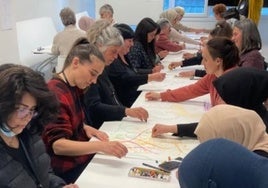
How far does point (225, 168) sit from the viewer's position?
2.90ft

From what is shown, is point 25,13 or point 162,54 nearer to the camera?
point 162,54

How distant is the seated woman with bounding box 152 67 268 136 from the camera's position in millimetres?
→ 1905

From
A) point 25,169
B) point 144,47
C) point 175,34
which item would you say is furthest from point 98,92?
point 175,34

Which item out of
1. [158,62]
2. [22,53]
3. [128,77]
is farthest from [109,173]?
[22,53]

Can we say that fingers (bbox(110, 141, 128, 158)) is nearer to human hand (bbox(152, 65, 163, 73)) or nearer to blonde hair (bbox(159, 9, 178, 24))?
human hand (bbox(152, 65, 163, 73))

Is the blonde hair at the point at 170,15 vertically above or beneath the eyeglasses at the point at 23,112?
beneath

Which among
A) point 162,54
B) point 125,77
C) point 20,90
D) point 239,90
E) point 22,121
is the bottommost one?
point 162,54

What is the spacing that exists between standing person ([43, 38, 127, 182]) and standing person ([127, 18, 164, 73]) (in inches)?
70.0

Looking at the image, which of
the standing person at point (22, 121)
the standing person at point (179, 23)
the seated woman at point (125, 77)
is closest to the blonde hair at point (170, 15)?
the standing person at point (179, 23)

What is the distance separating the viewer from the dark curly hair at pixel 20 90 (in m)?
1.16

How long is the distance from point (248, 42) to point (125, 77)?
115 centimetres

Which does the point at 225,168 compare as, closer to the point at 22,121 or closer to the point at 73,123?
the point at 22,121

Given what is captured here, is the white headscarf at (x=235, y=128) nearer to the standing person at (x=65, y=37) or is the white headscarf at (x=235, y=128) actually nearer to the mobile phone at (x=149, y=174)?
the mobile phone at (x=149, y=174)

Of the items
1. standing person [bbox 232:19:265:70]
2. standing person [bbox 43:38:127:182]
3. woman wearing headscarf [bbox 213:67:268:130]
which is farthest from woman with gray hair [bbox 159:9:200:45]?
standing person [bbox 43:38:127:182]
